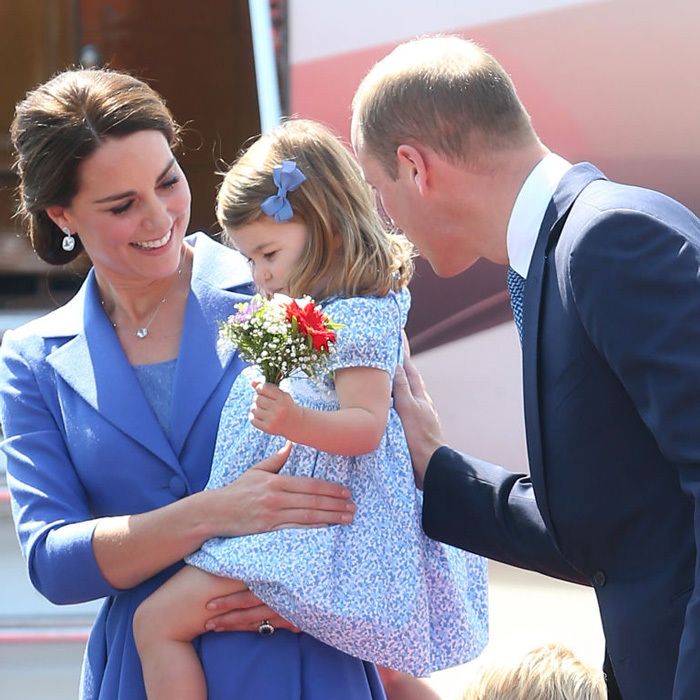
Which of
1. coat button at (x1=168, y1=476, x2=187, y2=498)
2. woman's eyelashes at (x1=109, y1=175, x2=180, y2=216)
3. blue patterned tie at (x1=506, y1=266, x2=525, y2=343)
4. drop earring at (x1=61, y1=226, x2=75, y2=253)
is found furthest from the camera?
drop earring at (x1=61, y1=226, x2=75, y2=253)

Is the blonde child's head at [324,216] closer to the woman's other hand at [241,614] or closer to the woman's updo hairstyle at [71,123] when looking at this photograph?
the woman's updo hairstyle at [71,123]

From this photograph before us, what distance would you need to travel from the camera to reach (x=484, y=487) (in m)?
2.12

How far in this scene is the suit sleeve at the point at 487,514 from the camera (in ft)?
6.61

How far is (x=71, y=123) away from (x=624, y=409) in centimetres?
119

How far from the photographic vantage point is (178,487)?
86.4 inches

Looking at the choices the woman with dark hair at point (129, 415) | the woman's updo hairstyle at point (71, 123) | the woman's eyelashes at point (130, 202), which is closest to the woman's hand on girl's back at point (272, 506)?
the woman with dark hair at point (129, 415)

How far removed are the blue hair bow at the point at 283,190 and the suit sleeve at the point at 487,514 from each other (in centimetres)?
49

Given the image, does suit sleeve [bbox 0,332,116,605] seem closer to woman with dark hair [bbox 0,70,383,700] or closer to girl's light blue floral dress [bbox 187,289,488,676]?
woman with dark hair [bbox 0,70,383,700]

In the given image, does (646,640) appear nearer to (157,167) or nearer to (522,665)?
(522,665)

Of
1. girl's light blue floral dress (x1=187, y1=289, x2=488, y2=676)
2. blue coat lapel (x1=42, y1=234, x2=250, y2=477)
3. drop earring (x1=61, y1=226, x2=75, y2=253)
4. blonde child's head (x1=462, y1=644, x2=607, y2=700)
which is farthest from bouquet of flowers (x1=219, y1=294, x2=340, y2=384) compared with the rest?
blonde child's head (x1=462, y1=644, x2=607, y2=700)

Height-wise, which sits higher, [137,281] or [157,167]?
[157,167]

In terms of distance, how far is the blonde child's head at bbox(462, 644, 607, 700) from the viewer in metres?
2.18

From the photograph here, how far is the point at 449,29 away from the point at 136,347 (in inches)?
93.8

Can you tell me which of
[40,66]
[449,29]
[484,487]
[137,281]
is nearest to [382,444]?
[484,487]
